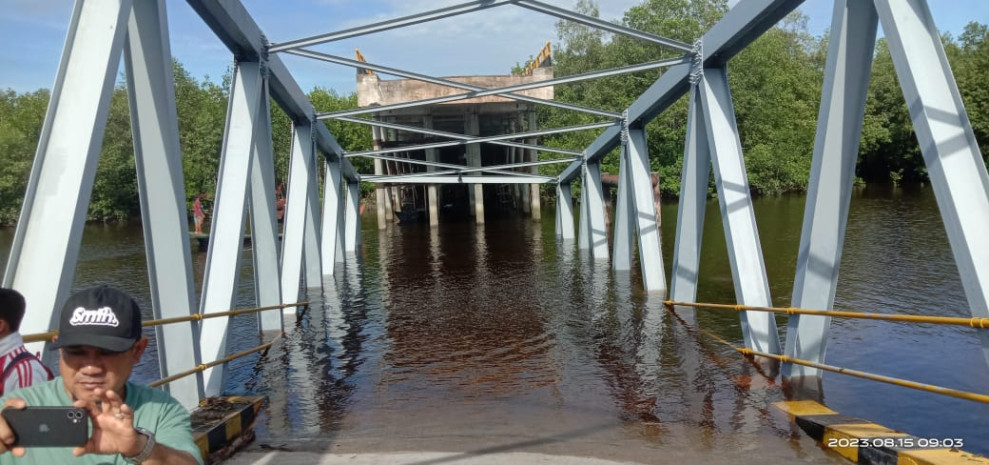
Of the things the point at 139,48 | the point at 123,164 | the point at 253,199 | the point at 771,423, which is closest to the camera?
the point at 139,48

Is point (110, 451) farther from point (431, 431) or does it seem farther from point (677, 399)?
point (677, 399)

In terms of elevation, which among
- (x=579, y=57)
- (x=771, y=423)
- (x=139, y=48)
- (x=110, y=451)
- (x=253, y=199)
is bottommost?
(x=771, y=423)

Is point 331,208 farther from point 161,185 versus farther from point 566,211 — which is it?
point 161,185

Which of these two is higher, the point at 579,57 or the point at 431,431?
the point at 579,57

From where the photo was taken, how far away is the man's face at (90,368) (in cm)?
229

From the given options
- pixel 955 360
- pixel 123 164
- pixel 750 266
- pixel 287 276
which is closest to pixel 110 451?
pixel 750 266

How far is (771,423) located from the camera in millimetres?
6402

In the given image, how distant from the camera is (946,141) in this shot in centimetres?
498

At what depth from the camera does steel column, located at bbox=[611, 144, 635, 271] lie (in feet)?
56.8

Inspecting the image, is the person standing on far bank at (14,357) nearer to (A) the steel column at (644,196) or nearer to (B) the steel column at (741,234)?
(B) the steel column at (741,234)

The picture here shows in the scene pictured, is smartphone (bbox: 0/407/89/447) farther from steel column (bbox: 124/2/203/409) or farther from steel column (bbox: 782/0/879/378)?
steel column (bbox: 782/0/879/378)

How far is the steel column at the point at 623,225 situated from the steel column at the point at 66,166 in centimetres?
1264

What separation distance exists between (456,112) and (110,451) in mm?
33244
